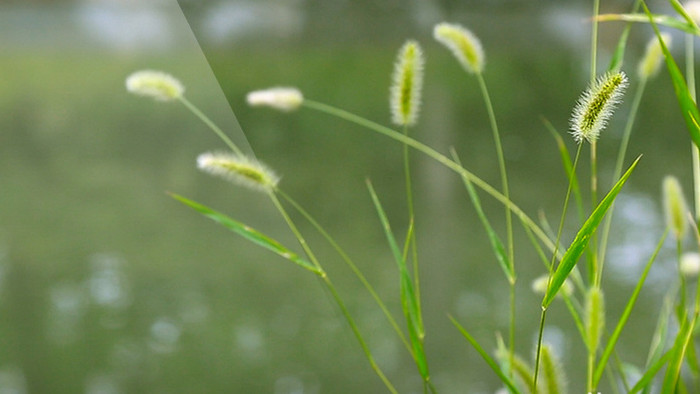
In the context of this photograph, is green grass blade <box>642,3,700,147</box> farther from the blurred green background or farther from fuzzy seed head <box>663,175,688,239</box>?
the blurred green background

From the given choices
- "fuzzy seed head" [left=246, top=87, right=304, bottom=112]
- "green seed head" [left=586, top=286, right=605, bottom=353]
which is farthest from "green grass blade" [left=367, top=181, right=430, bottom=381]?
"fuzzy seed head" [left=246, top=87, right=304, bottom=112]

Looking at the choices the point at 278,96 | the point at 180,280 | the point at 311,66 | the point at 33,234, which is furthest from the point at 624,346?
the point at 311,66

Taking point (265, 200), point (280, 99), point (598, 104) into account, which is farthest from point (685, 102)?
point (265, 200)

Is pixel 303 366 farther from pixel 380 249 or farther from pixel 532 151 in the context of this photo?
pixel 532 151

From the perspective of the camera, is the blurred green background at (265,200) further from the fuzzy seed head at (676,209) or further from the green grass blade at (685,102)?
the green grass blade at (685,102)

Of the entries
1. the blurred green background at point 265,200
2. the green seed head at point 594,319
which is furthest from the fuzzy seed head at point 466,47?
the blurred green background at point 265,200

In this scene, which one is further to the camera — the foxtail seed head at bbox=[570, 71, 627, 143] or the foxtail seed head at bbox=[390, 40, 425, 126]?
the foxtail seed head at bbox=[390, 40, 425, 126]

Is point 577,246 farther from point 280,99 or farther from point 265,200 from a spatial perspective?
point 265,200
